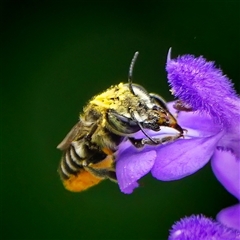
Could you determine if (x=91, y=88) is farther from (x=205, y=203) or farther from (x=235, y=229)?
(x=235, y=229)

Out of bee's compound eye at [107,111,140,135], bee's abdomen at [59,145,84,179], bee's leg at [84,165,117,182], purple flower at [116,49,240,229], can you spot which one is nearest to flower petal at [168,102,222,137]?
purple flower at [116,49,240,229]

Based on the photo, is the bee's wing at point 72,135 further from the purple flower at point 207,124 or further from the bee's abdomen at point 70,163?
the purple flower at point 207,124

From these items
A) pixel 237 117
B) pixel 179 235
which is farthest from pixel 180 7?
pixel 179 235

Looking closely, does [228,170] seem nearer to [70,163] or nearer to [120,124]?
[120,124]

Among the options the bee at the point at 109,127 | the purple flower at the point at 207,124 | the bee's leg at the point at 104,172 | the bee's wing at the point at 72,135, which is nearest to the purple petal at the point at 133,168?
the purple flower at the point at 207,124

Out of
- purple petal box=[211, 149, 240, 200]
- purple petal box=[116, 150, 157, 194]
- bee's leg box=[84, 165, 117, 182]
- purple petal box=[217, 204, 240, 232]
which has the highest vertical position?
purple petal box=[116, 150, 157, 194]

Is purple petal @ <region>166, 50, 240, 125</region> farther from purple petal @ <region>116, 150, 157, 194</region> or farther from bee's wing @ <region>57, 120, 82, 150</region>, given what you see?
bee's wing @ <region>57, 120, 82, 150</region>
